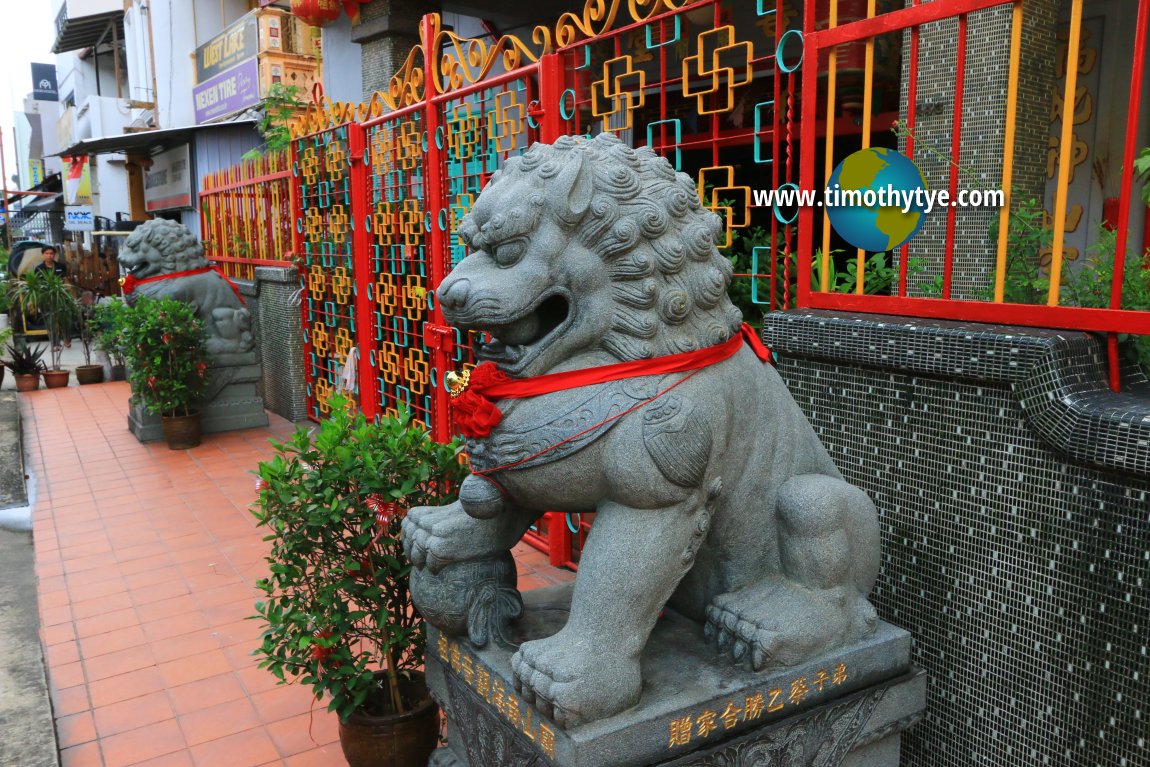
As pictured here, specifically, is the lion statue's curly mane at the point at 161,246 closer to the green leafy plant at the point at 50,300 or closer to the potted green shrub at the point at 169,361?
the potted green shrub at the point at 169,361

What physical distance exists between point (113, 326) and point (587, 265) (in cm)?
795

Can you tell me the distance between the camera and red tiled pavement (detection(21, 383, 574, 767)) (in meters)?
3.14

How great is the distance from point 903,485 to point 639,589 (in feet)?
3.30

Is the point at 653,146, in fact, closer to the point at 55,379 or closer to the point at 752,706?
the point at 752,706

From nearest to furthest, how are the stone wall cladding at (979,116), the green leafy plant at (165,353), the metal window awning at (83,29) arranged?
the stone wall cladding at (979,116) → the green leafy plant at (165,353) → the metal window awning at (83,29)

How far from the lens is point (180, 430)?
7.10 meters

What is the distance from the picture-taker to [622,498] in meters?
1.82

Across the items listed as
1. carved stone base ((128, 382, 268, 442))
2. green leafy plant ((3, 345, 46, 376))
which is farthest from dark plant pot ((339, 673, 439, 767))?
green leafy plant ((3, 345, 46, 376))

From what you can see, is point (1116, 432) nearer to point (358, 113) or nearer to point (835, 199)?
point (835, 199)

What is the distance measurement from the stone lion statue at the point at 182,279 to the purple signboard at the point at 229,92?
14.2ft

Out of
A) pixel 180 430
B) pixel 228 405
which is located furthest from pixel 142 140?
pixel 180 430

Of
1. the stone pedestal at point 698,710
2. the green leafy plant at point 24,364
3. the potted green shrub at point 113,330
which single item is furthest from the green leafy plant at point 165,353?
the stone pedestal at point 698,710

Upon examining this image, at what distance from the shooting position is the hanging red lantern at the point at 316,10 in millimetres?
7285

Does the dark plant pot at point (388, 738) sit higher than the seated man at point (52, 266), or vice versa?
the seated man at point (52, 266)
